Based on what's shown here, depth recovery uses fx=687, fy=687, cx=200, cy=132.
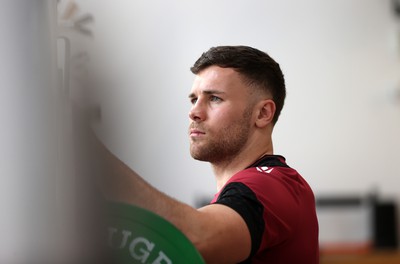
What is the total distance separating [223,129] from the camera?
3.67ft

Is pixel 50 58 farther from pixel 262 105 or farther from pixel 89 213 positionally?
pixel 262 105

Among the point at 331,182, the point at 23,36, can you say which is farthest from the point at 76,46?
the point at 331,182

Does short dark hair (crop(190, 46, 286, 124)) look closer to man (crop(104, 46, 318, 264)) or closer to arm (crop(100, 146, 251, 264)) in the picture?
man (crop(104, 46, 318, 264))

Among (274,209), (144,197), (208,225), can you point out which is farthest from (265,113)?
(144,197)

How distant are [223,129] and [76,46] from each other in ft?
2.49

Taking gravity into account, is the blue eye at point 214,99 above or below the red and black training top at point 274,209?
above

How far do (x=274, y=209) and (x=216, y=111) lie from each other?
18 cm

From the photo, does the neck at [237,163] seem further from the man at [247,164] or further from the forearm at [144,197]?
the forearm at [144,197]

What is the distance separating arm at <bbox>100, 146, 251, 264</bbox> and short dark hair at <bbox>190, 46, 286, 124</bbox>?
267 millimetres

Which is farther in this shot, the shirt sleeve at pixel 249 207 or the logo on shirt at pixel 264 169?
the logo on shirt at pixel 264 169

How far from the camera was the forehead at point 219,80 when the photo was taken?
1104 mm

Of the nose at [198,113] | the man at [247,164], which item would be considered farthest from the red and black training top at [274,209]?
the nose at [198,113]

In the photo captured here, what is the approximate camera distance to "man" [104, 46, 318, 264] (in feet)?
3.17

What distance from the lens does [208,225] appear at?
0.89m
